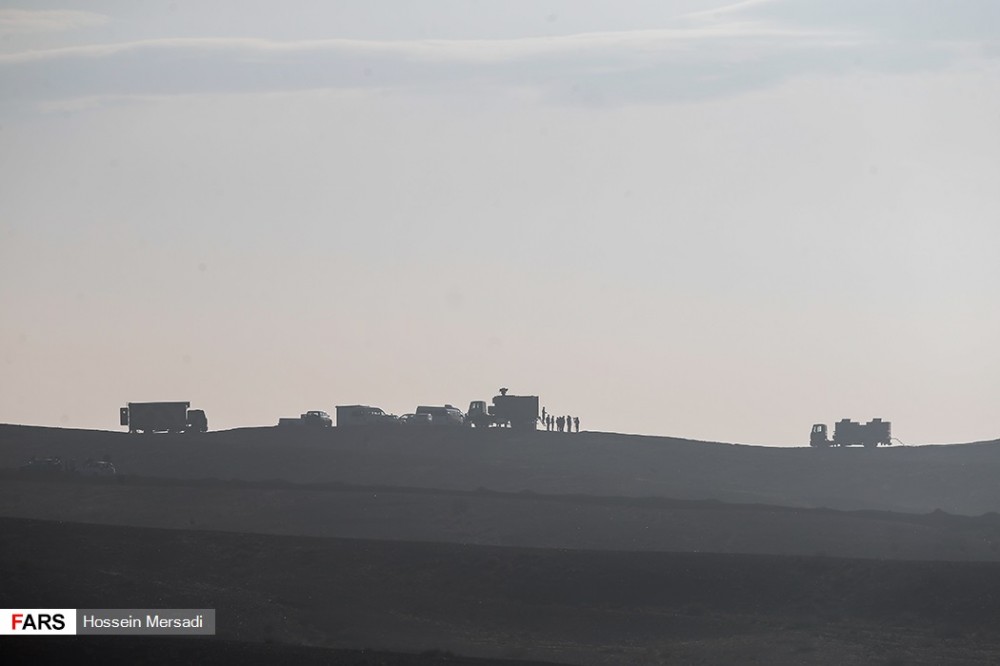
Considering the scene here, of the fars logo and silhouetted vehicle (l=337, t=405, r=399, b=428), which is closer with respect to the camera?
the fars logo

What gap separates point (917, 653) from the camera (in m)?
58.1

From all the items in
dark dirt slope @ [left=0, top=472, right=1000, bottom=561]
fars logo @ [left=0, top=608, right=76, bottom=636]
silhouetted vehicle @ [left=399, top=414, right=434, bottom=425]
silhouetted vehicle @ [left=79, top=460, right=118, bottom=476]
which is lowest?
fars logo @ [left=0, top=608, right=76, bottom=636]

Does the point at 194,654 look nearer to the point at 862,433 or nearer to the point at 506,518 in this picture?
the point at 506,518

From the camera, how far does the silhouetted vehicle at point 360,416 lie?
120500 mm

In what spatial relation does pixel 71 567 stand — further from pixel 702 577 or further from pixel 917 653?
pixel 917 653

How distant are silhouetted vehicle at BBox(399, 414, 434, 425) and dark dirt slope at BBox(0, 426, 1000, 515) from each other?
16.0 ft

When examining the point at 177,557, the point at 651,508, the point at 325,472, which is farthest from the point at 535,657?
the point at 325,472

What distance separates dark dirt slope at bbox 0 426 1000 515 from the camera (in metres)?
96.3

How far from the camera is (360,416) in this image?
121m

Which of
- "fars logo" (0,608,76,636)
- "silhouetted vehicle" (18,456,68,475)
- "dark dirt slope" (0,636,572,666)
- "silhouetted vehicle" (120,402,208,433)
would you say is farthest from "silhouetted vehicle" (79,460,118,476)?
"dark dirt slope" (0,636,572,666)

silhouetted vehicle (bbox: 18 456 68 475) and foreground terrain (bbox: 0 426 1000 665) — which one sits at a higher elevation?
silhouetted vehicle (bbox: 18 456 68 475)

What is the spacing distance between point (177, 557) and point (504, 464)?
34.8 meters

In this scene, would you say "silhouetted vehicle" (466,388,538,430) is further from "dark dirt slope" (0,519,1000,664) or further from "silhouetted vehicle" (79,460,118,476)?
"dark dirt slope" (0,519,1000,664)

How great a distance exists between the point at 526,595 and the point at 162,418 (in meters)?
53.5
